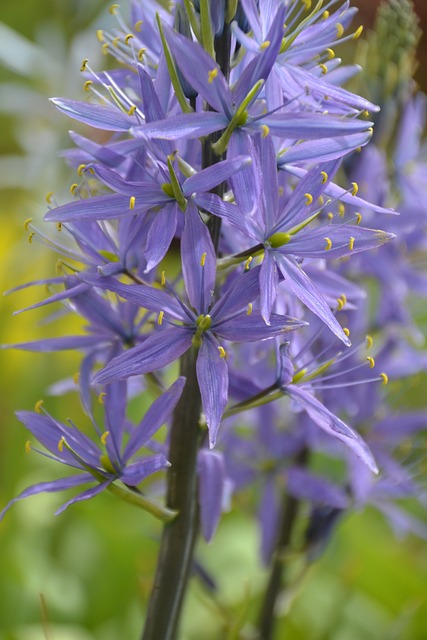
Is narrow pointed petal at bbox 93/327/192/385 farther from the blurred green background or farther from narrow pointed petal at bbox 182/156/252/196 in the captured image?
the blurred green background

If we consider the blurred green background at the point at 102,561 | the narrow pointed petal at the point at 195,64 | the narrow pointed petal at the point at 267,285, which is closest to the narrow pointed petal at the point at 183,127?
the narrow pointed petal at the point at 195,64

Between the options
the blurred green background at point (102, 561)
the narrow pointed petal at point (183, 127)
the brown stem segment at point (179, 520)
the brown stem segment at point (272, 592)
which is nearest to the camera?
the narrow pointed petal at point (183, 127)

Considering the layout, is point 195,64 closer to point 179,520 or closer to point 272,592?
point 179,520

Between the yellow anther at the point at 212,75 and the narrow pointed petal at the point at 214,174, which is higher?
the yellow anther at the point at 212,75

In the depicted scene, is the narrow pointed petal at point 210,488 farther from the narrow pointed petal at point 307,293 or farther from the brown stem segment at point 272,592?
the brown stem segment at point 272,592

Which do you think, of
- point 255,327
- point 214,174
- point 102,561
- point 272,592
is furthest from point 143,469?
point 102,561

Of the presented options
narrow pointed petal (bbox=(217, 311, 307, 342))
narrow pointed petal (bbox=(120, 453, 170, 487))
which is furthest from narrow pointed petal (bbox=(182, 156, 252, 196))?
narrow pointed petal (bbox=(120, 453, 170, 487))


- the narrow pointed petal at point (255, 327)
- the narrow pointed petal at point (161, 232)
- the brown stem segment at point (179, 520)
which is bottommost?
the brown stem segment at point (179, 520)
